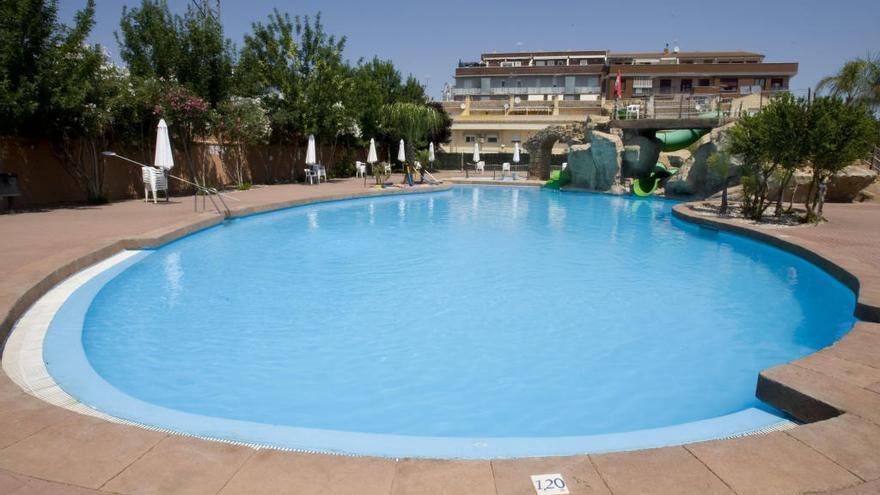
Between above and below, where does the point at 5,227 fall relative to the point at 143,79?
below

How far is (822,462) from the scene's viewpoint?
290 cm

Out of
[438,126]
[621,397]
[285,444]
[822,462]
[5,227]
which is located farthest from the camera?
[438,126]

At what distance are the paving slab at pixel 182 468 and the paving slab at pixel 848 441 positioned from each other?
126 inches

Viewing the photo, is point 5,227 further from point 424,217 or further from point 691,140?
point 691,140

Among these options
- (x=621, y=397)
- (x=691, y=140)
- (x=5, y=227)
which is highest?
(x=691, y=140)

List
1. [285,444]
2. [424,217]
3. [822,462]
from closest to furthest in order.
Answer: [822,462] < [285,444] < [424,217]

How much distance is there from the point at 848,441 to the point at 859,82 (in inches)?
1033

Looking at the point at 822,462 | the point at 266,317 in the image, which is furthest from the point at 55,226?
the point at 822,462

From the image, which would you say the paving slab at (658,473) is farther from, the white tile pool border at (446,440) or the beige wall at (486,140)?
the beige wall at (486,140)

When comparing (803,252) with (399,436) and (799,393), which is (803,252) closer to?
(799,393)

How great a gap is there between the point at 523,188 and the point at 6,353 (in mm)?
24082

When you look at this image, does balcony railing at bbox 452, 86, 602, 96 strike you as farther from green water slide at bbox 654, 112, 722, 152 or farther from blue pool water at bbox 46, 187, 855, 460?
blue pool water at bbox 46, 187, 855, 460

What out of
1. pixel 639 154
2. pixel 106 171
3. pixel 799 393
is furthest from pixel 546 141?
pixel 799 393

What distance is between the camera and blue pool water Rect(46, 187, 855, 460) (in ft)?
15.1
